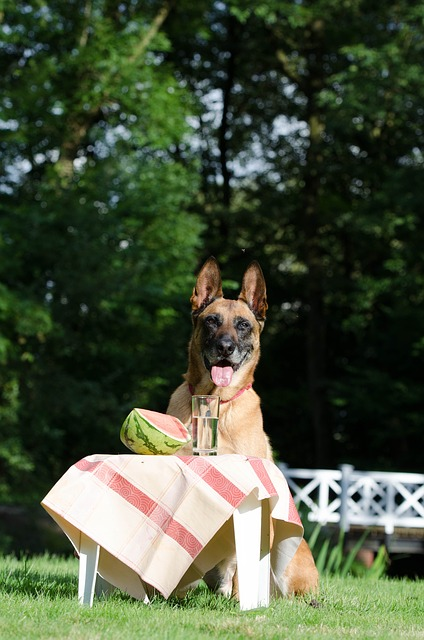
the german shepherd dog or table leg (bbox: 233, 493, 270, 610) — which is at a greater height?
the german shepherd dog

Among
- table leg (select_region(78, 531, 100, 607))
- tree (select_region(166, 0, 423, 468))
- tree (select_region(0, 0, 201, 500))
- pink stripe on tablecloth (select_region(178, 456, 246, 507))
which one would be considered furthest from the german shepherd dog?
tree (select_region(166, 0, 423, 468))

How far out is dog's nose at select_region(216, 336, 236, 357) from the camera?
530cm

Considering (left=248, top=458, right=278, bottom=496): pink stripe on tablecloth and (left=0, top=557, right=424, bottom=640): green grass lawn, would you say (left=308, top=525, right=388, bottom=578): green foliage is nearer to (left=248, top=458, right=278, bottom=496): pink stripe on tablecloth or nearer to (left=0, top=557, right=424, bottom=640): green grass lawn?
(left=0, top=557, right=424, bottom=640): green grass lawn

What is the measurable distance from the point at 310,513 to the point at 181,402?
38.6 feet

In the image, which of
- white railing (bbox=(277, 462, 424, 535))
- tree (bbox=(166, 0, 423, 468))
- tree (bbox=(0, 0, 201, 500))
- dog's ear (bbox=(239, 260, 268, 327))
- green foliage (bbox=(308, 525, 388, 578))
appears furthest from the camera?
tree (bbox=(166, 0, 423, 468))

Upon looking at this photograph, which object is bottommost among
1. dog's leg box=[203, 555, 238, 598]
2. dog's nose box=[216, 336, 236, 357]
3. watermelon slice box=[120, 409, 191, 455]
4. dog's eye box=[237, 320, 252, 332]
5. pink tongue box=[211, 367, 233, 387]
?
dog's leg box=[203, 555, 238, 598]

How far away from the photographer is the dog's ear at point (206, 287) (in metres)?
5.47

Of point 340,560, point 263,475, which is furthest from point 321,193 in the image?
point 263,475

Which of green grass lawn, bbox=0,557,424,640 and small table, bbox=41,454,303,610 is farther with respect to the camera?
small table, bbox=41,454,303,610

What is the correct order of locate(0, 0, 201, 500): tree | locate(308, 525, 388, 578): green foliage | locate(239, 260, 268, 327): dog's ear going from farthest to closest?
locate(0, 0, 201, 500): tree, locate(308, 525, 388, 578): green foliage, locate(239, 260, 268, 327): dog's ear

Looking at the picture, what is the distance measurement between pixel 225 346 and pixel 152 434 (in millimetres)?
911

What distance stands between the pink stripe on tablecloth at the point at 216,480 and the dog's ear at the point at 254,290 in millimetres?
1353

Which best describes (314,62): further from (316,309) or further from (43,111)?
(43,111)

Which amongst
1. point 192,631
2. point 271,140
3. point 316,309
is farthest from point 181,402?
point 271,140
